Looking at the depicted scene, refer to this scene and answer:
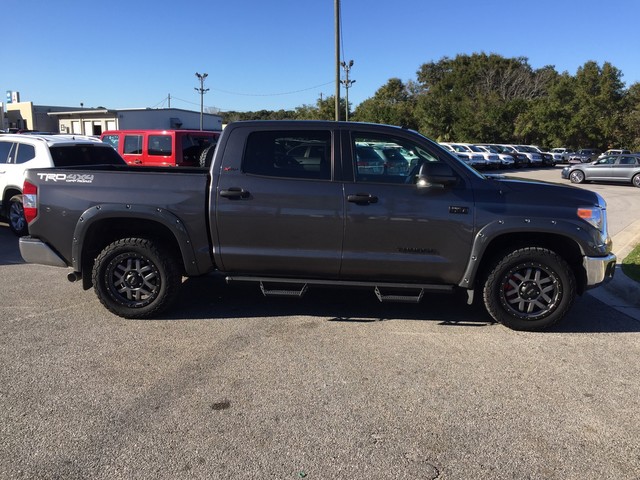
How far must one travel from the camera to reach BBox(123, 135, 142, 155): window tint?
13492 millimetres

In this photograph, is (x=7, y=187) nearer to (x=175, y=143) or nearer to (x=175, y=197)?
(x=175, y=143)

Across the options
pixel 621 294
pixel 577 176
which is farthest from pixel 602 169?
pixel 621 294

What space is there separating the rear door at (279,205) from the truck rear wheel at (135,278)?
57 cm

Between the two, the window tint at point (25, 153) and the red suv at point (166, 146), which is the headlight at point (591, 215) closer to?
the window tint at point (25, 153)

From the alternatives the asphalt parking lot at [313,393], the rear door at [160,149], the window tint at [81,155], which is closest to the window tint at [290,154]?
the asphalt parking lot at [313,393]

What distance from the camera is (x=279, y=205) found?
189 inches

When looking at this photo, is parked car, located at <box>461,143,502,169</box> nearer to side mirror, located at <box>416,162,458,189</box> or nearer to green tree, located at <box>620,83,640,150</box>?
green tree, located at <box>620,83,640,150</box>

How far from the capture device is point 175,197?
4895mm

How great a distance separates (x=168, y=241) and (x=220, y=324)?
1.00 m

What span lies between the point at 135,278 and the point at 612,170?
24894mm

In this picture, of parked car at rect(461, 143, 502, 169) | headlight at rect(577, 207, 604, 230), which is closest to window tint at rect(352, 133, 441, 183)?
headlight at rect(577, 207, 604, 230)

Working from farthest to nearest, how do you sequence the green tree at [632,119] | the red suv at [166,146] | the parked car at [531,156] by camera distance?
the green tree at [632,119], the parked car at [531,156], the red suv at [166,146]

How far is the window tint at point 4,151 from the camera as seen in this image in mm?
9883

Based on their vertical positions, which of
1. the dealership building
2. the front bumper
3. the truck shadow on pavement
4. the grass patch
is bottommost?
the truck shadow on pavement
